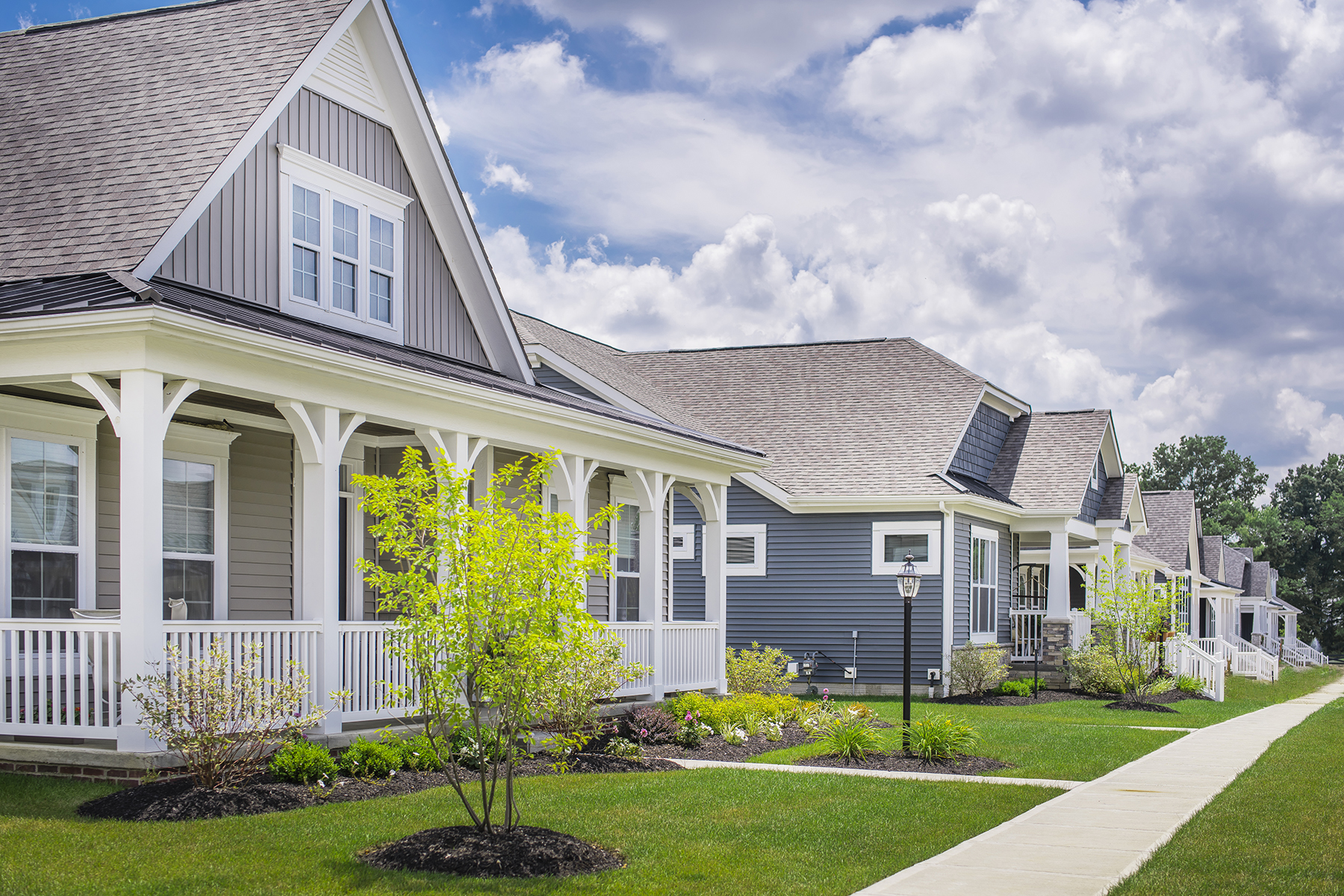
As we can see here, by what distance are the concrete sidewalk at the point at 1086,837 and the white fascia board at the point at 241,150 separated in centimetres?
814

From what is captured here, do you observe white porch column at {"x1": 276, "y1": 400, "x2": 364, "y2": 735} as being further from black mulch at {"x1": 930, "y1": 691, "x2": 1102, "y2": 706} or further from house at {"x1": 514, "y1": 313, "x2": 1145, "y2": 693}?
black mulch at {"x1": 930, "y1": 691, "x2": 1102, "y2": 706}

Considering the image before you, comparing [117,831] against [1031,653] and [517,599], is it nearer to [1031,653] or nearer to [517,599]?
[517,599]

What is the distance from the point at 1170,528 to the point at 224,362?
1676 inches

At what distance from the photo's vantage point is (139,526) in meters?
9.44

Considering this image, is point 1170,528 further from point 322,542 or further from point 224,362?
point 224,362

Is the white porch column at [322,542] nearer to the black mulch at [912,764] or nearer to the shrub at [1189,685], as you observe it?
the black mulch at [912,764]

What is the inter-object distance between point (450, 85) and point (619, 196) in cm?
852

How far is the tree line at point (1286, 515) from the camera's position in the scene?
2992 inches

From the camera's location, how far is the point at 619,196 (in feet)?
84.6

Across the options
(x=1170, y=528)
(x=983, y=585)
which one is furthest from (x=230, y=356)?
(x=1170, y=528)

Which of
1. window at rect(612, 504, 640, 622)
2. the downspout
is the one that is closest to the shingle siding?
window at rect(612, 504, 640, 622)

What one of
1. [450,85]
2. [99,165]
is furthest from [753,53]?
[99,165]

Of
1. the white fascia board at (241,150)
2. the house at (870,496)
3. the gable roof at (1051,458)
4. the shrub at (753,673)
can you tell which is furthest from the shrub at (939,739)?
the gable roof at (1051,458)

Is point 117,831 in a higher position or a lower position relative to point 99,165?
lower
